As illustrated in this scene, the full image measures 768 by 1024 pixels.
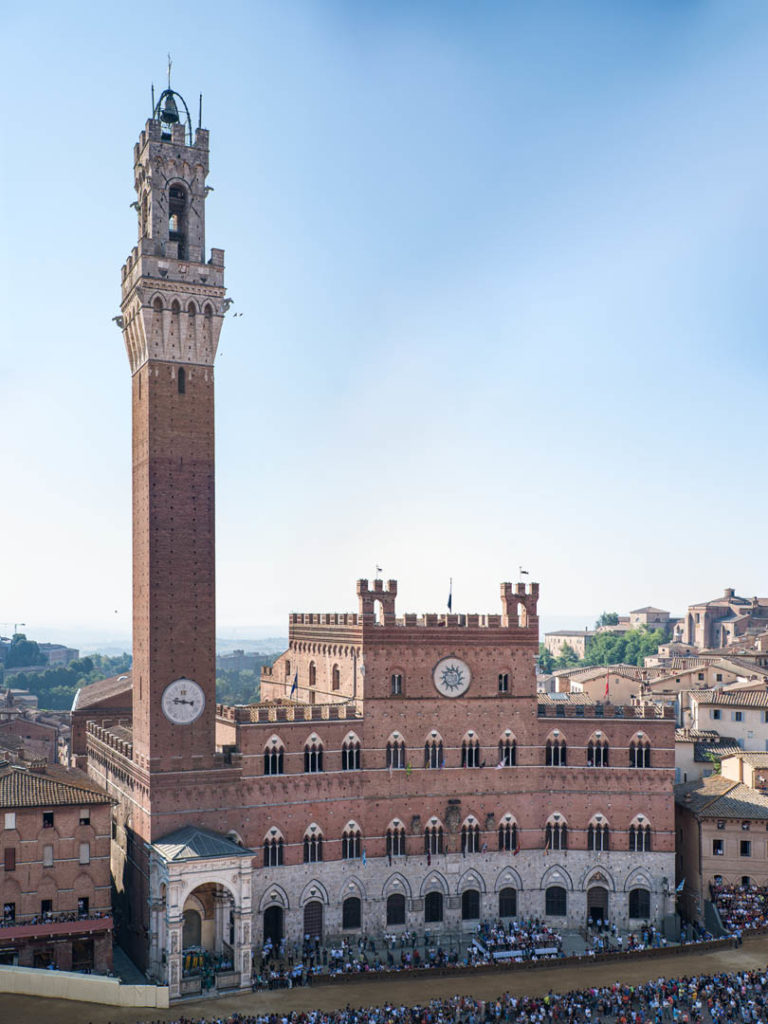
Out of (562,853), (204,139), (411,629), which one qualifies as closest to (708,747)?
(562,853)

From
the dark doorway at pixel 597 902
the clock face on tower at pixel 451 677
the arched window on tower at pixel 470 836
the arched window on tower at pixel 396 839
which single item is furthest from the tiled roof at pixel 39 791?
the dark doorway at pixel 597 902

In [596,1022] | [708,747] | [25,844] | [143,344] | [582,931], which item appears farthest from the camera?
[708,747]

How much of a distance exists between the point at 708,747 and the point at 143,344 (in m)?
50.2

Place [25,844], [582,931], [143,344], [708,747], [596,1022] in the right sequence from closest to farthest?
[596,1022] → [25,844] → [143,344] → [582,931] → [708,747]

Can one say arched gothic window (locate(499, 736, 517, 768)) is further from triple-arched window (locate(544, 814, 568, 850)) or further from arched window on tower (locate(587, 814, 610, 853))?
arched window on tower (locate(587, 814, 610, 853))

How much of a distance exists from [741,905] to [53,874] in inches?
1578

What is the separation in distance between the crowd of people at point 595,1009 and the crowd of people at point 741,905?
8518mm

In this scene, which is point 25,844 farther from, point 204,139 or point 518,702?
point 204,139

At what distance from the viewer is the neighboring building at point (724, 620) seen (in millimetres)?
171000

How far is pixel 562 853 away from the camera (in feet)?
207

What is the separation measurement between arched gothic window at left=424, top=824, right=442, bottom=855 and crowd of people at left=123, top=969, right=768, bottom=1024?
1089 centimetres

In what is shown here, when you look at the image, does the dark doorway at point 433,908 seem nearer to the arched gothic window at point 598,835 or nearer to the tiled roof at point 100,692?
the arched gothic window at point 598,835

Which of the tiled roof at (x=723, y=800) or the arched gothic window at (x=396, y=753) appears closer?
the arched gothic window at (x=396, y=753)

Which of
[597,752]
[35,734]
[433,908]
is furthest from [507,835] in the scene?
[35,734]
